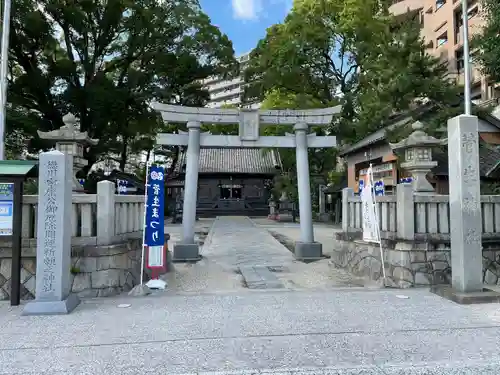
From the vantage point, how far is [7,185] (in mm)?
5789

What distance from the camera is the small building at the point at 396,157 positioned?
50.8ft

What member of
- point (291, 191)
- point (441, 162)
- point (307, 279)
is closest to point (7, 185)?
point (307, 279)

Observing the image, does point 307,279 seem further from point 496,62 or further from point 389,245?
point 496,62

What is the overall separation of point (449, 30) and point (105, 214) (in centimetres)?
3099

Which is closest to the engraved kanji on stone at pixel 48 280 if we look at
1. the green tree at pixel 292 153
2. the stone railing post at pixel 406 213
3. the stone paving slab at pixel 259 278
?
the stone paving slab at pixel 259 278

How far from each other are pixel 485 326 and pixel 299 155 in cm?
727

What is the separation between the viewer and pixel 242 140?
36.3ft

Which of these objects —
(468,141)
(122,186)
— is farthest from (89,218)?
(122,186)

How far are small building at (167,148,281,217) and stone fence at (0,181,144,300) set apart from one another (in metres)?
26.2

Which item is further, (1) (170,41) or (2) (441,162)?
(1) (170,41)

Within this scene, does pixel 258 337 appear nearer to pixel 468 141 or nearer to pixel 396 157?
pixel 468 141

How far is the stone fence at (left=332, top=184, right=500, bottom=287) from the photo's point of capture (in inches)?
271

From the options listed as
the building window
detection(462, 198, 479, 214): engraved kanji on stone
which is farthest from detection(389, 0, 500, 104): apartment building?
detection(462, 198, 479, 214): engraved kanji on stone

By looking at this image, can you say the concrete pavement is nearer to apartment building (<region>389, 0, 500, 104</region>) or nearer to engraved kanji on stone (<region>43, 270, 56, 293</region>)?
engraved kanji on stone (<region>43, 270, 56, 293</region>)
